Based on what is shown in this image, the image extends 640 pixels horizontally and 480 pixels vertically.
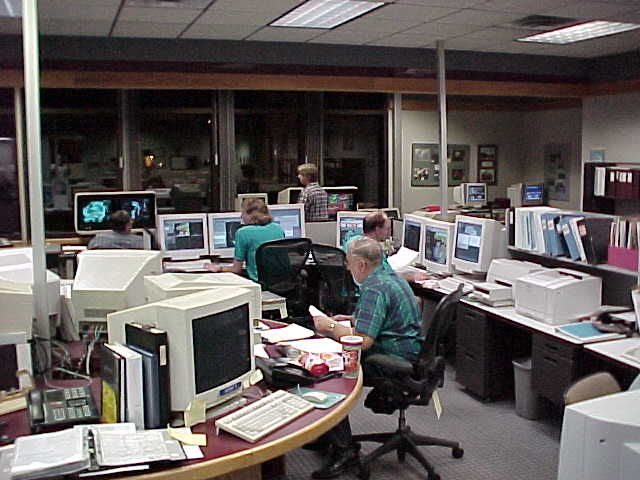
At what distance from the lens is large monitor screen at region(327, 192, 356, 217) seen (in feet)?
22.6

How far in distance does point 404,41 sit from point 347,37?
0.61 meters

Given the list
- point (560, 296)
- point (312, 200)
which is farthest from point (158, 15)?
point (560, 296)

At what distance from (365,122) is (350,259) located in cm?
633

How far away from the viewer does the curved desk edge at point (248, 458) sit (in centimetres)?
196

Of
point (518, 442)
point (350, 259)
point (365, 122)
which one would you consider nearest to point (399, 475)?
point (518, 442)

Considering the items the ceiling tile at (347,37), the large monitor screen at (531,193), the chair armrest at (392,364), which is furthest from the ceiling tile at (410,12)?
the large monitor screen at (531,193)

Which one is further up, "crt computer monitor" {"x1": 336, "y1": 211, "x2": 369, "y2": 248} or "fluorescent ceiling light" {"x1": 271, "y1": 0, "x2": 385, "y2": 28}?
"fluorescent ceiling light" {"x1": 271, "y1": 0, "x2": 385, "y2": 28}

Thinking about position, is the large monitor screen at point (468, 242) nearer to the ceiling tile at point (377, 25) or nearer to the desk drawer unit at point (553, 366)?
the desk drawer unit at point (553, 366)

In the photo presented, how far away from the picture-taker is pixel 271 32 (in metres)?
6.36

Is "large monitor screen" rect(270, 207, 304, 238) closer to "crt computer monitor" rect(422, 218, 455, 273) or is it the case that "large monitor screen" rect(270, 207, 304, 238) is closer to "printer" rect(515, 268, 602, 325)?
"crt computer monitor" rect(422, 218, 455, 273)

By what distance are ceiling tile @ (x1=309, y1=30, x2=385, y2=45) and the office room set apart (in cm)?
5

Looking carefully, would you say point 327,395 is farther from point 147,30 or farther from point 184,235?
point 147,30

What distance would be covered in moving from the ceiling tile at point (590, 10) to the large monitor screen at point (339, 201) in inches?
102

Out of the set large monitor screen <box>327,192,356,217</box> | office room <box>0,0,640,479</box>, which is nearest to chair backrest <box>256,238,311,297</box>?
office room <box>0,0,640,479</box>
